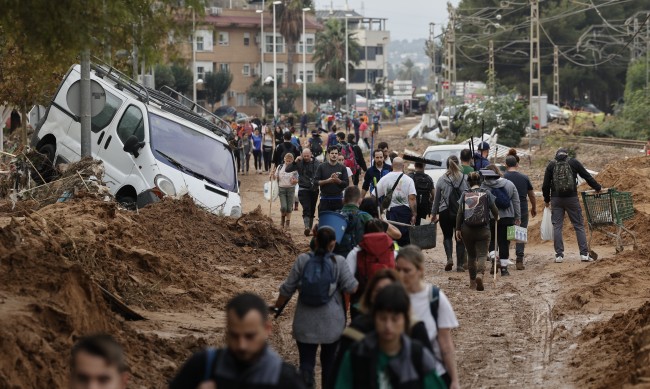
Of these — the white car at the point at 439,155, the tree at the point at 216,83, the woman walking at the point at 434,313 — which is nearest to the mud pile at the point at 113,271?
the woman walking at the point at 434,313

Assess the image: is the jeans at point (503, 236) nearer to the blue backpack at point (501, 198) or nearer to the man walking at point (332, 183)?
the blue backpack at point (501, 198)

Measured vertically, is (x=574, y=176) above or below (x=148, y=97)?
below

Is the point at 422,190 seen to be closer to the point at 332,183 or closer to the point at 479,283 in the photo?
the point at 332,183

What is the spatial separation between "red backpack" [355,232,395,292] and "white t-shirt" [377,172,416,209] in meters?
7.29

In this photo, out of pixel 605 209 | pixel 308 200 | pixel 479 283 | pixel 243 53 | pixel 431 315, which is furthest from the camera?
pixel 243 53

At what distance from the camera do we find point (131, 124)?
2188 centimetres

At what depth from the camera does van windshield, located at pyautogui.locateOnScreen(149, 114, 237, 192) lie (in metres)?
21.8

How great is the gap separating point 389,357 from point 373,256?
379 cm

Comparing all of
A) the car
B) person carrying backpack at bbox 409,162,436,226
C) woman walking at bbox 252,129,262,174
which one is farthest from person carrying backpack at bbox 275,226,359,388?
the car

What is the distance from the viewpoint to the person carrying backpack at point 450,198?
18672 mm

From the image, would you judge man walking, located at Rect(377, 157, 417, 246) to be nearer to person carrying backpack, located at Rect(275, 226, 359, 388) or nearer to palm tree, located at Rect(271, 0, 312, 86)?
person carrying backpack, located at Rect(275, 226, 359, 388)

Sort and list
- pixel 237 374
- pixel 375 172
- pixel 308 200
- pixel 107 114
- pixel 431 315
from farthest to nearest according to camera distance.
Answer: pixel 308 200 < pixel 107 114 < pixel 375 172 < pixel 431 315 < pixel 237 374

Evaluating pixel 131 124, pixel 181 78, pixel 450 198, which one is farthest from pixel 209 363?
pixel 181 78

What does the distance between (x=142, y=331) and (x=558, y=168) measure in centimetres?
896
